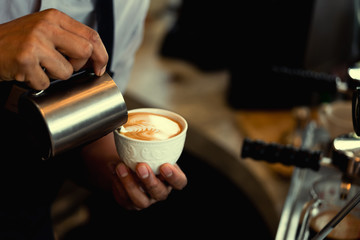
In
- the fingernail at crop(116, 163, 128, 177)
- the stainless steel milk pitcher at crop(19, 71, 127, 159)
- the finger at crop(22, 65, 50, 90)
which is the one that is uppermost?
the finger at crop(22, 65, 50, 90)

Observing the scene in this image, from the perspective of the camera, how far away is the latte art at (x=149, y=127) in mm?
760

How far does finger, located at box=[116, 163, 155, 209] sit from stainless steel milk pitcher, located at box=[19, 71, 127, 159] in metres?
0.15

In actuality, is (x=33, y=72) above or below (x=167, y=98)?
above

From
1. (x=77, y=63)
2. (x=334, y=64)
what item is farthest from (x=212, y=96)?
(x=77, y=63)

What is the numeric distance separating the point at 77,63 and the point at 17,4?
13.6 inches

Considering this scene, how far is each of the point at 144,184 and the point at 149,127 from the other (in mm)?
116

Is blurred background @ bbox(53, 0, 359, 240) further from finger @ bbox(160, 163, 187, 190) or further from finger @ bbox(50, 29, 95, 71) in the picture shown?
finger @ bbox(50, 29, 95, 71)

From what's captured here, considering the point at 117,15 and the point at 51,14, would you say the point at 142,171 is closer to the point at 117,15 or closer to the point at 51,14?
the point at 51,14

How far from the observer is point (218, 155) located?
1.61 metres

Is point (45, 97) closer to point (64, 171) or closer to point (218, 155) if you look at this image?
point (64, 171)

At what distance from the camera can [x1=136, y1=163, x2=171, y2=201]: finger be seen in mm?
740

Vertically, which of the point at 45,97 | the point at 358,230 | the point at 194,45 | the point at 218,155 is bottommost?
the point at 218,155

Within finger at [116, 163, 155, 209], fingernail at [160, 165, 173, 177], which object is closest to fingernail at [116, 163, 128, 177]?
finger at [116, 163, 155, 209]

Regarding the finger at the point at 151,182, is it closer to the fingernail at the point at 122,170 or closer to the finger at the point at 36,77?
the fingernail at the point at 122,170
